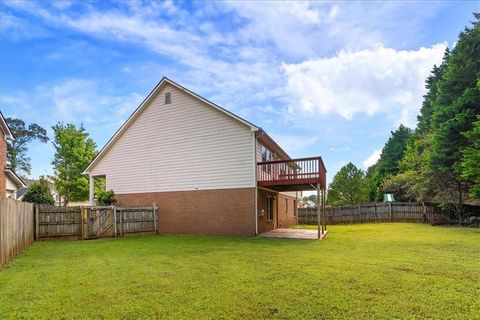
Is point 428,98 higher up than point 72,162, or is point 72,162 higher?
point 428,98

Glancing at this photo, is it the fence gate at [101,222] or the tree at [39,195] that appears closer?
the fence gate at [101,222]

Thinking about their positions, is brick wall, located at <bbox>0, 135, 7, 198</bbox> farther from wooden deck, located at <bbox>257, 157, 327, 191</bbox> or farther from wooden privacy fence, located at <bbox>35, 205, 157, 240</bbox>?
wooden deck, located at <bbox>257, 157, 327, 191</bbox>

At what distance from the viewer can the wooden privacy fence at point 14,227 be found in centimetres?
786

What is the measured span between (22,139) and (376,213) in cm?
4502

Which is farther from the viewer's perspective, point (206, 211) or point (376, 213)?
point (376, 213)

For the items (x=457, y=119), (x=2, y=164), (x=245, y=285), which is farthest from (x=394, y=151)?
(x=245, y=285)

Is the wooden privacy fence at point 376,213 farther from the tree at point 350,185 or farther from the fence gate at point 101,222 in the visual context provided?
the fence gate at point 101,222

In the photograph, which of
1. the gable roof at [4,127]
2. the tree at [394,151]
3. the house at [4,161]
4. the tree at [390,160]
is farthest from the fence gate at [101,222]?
the tree at [394,151]

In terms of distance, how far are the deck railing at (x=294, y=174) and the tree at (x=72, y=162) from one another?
80.8 feet

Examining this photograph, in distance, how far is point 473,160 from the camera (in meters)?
18.9

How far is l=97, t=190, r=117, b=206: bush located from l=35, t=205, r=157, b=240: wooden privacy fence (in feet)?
10.2

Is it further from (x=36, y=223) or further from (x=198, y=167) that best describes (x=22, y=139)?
(x=198, y=167)

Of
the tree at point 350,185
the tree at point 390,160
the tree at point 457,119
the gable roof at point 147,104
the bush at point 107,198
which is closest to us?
the gable roof at point 147,104

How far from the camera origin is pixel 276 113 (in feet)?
71.2
